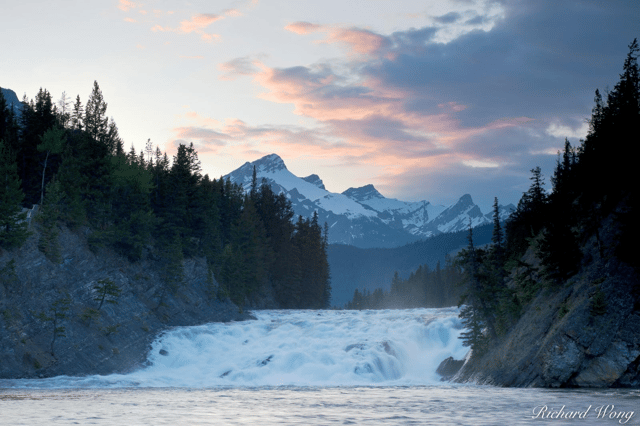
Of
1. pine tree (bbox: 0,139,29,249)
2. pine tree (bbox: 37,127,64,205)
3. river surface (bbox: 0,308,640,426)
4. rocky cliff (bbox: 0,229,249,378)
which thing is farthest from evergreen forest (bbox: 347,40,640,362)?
pine tree (bbox: 37,127,64,205)

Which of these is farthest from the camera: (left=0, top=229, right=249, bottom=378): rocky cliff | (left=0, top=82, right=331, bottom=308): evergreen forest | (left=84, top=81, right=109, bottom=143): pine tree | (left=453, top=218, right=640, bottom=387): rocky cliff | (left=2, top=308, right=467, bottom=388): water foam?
(left=84, top=81, right=109, bottom=143): pine tree

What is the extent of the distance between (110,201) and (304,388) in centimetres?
3883

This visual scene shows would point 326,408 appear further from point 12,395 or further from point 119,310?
point 119,310

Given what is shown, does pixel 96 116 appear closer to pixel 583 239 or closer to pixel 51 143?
pixel 51 143

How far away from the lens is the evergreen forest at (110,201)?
50.9 metres

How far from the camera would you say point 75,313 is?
4612cm

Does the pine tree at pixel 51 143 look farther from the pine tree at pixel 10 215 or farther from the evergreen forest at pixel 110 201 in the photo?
the pine tree at pixel 10 215

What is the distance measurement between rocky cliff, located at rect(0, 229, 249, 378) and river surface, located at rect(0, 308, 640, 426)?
2.14 meters

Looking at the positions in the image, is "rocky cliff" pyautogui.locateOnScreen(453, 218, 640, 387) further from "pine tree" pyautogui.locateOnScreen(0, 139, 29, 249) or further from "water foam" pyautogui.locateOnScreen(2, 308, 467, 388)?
"pine tree" pyautogui.locateOnScreen(0, 139, 29, 249)

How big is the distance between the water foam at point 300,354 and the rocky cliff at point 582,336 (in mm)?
8273

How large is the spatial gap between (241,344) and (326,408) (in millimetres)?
31653

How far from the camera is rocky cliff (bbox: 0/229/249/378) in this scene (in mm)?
39906

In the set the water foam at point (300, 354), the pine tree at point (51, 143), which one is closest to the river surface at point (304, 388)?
the water foam at point (300, 354)

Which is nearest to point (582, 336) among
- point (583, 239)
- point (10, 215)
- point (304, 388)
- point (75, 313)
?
point (583, 239)
